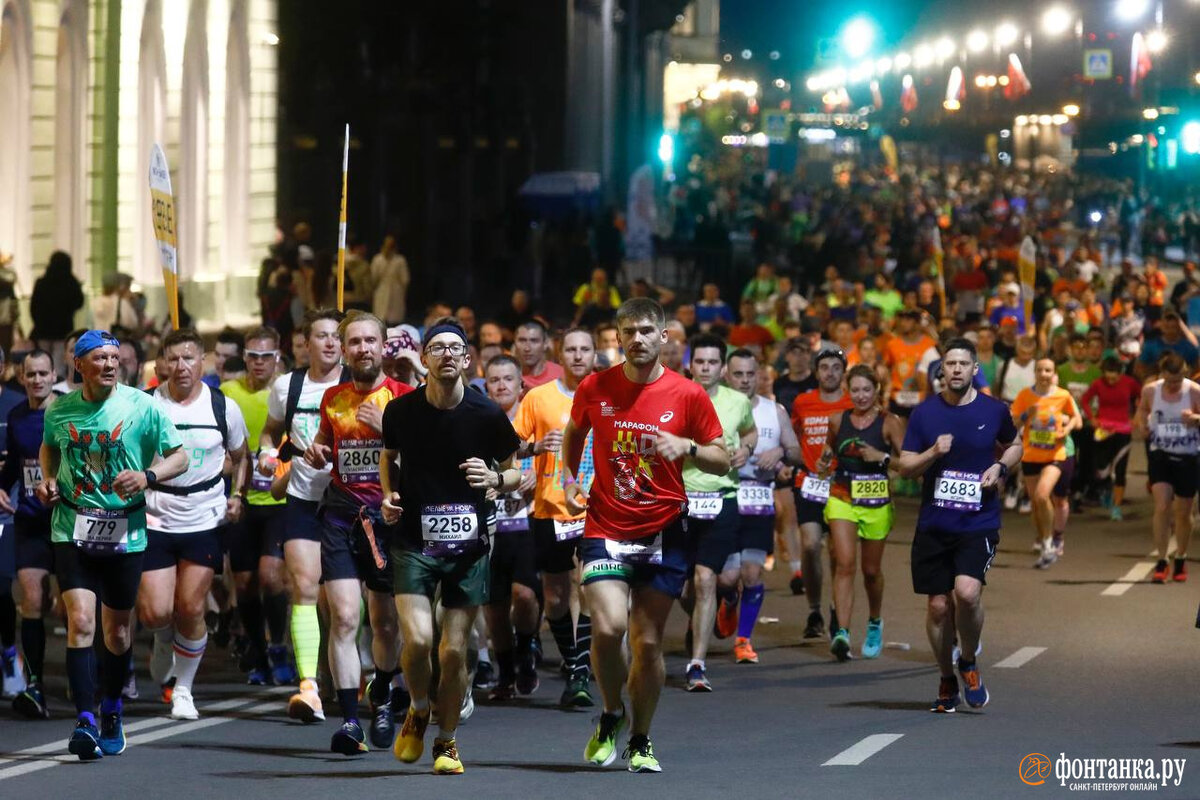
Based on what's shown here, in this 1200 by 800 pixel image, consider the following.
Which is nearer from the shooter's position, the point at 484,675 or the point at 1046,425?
the point at 484,675

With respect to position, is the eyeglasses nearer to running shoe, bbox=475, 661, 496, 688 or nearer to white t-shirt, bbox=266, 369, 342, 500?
white t-shirt, bbox=266, 369, 342, 500

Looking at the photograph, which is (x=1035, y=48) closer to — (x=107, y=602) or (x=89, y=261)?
(x=89, y=261)

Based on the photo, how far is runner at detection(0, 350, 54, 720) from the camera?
39.9 ft

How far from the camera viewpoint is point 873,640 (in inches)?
561

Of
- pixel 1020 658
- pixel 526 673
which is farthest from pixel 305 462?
pixel 1020 658

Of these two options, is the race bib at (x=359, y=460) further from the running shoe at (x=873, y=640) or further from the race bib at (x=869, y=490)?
the running shoe at (x=873, y=640)

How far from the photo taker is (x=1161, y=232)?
55.5 metres

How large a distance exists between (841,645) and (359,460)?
4212mm

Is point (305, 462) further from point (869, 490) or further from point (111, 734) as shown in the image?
point (869, 490)

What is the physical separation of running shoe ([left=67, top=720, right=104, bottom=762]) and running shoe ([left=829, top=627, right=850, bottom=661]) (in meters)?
5.08

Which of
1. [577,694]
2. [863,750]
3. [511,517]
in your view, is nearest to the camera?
[863,750]

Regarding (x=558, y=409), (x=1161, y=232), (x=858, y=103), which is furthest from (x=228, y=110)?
(x=858, y=103)

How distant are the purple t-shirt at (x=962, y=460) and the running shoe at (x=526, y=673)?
2202 millimetres

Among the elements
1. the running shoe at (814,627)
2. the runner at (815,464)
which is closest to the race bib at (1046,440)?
the runner at (815,464)
